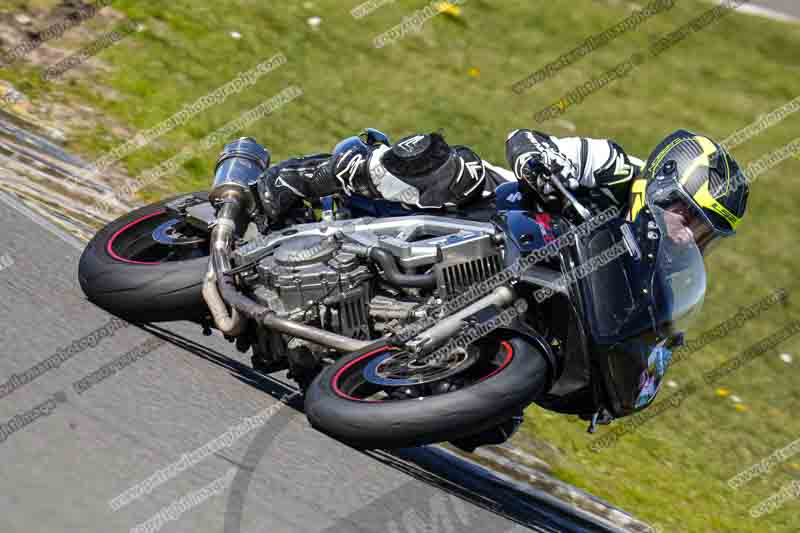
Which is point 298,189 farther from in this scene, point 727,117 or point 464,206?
point 727,117

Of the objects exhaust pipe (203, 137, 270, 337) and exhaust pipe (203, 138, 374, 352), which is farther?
exhaust pipe (203, 137, 270, 337)

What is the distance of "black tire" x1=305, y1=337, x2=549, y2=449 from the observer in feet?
15.9

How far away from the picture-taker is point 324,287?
5.70m

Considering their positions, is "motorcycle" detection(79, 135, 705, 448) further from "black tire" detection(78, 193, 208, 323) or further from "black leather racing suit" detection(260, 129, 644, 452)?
"black leather racing suit" detection(260, 129, 644, 452)

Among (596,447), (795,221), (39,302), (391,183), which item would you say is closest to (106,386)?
(39,302)

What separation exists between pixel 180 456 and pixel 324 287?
117 centimetres

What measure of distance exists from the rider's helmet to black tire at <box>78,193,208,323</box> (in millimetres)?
2619

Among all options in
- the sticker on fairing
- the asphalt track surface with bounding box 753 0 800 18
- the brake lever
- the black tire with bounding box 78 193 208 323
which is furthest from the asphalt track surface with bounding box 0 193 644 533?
the asphalt track surface with bounding box 753 0 800 18

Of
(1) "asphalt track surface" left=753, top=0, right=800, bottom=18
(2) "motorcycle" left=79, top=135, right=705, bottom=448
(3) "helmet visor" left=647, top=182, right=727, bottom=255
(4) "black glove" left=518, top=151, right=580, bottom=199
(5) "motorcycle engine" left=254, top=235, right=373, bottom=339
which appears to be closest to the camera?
(2) "motorcycle" left=79, top=135, right=705, bottom=448

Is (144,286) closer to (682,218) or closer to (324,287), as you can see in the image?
(324,287)

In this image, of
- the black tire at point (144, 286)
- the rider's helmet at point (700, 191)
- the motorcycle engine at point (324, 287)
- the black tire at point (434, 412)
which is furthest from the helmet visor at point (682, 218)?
the black tire at point (144, 286)

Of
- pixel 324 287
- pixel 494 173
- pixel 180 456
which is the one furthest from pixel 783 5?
pixel 180 456

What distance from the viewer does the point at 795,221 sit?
10914mm

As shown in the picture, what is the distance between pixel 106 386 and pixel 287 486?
1278 mm
